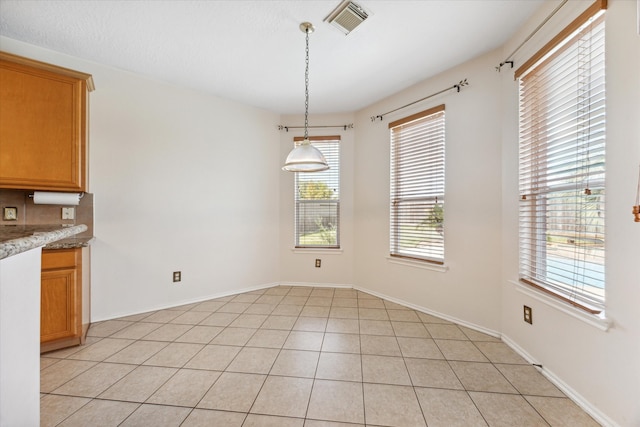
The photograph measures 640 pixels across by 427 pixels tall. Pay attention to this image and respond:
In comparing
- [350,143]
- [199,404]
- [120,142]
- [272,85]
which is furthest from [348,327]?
[120,142]

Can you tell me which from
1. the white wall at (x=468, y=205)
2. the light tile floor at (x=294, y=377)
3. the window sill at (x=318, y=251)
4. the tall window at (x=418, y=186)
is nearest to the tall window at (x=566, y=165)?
the white wall at (x=468, y=205)

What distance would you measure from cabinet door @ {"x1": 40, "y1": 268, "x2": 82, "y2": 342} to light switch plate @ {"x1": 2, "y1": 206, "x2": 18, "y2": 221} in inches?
28.9

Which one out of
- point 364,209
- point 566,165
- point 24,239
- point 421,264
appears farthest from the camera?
point 364,209

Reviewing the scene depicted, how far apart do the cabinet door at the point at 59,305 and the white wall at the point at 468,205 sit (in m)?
3.21

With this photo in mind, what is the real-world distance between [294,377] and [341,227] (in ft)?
7.94

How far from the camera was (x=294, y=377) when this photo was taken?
189cm

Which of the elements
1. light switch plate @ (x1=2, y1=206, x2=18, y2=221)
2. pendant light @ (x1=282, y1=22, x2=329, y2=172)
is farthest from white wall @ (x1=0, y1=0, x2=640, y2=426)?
pendant light @ (x1=282, y1=22, x2=329, y2=172)

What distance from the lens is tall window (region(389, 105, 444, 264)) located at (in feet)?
9.79

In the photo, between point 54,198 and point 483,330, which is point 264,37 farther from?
point 483,330

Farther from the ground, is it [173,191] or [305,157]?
[305,157]

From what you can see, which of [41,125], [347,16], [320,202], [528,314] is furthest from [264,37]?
[528,314]

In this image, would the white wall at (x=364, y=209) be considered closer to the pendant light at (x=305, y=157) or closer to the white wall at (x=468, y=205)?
the white wall at (x=468, y=205)

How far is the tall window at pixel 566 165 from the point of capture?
1563mm

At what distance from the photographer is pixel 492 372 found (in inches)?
76.2
